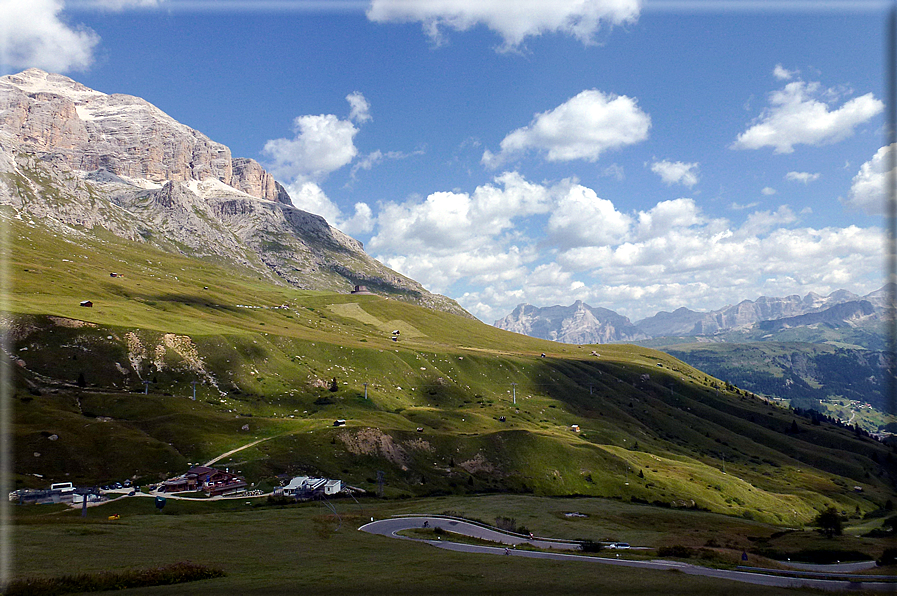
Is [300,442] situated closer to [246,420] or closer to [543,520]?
[246,420]

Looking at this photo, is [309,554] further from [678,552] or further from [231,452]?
[231,452]

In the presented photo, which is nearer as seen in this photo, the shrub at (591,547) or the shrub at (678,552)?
the shrub at (678,552)

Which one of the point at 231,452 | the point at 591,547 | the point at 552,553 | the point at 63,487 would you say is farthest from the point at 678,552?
the point at 63,487

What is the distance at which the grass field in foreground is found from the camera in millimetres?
40281

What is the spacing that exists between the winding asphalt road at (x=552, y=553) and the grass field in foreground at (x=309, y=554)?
5.04 m

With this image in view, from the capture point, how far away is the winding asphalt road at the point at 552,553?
50.1 meters

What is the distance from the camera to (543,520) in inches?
3698

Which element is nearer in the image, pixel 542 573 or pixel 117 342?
pixel 542 573

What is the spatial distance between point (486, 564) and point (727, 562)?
1208 inches

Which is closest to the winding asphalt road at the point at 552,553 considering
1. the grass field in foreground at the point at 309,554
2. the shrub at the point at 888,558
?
the grass field in foreground at the point at 309,554

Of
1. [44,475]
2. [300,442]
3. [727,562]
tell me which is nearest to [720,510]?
[727,562]

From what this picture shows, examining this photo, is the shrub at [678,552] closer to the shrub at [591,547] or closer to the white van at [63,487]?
the shrub at [591,547]

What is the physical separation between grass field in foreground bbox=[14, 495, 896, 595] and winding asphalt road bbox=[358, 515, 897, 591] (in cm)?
504

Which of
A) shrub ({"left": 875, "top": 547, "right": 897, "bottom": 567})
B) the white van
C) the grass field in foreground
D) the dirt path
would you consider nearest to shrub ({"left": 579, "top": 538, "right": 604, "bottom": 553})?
the grass field in foreground
